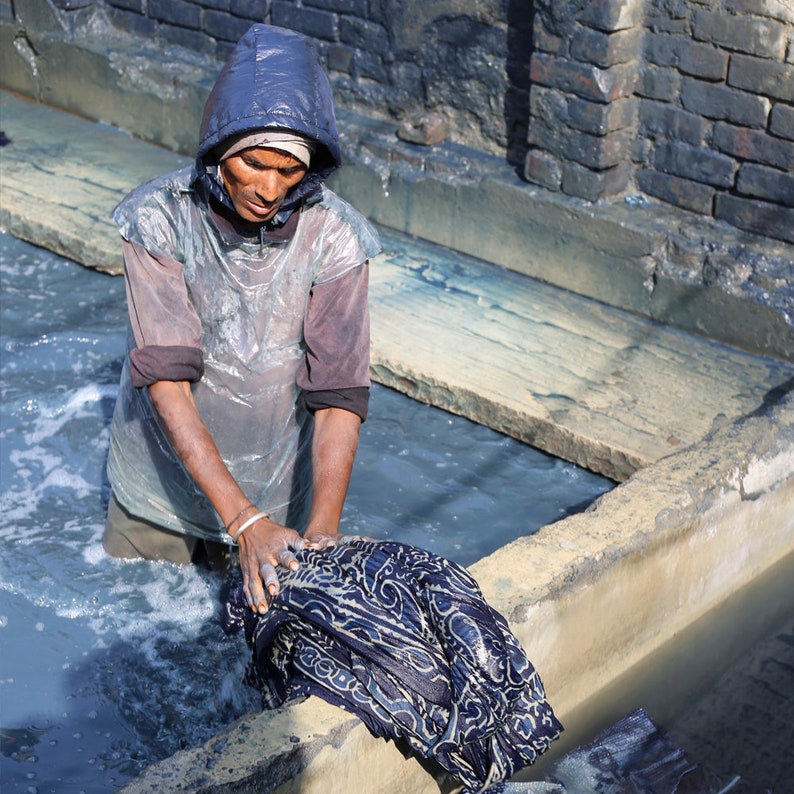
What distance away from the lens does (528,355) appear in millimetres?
5012

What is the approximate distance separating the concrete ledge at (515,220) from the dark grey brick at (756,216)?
41mm

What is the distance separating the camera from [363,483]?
14.7 ft

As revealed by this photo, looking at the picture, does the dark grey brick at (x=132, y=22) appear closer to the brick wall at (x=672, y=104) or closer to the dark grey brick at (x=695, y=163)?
the brick wall at (x=672, y=104)

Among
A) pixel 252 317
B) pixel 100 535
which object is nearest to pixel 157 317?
pixel 252 317

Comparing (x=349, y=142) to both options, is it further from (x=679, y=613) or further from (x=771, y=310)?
(x=679, y=613)

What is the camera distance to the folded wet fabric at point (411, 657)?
2762 mm

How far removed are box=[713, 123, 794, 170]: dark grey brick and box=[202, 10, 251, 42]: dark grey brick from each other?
9.57 ft

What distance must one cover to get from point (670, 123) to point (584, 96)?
40 cm

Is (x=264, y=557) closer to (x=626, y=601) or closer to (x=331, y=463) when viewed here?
(x=331, y=463)

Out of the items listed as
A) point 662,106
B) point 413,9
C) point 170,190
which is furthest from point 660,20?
point 170,190

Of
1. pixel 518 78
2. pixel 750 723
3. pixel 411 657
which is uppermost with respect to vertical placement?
pixel 518 78

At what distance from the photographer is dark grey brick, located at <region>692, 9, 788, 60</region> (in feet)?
15.6

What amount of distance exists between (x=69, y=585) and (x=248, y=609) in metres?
1.10

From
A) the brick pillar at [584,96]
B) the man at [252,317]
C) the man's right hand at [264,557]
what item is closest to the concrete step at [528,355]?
the brick pillar at [584,96]
